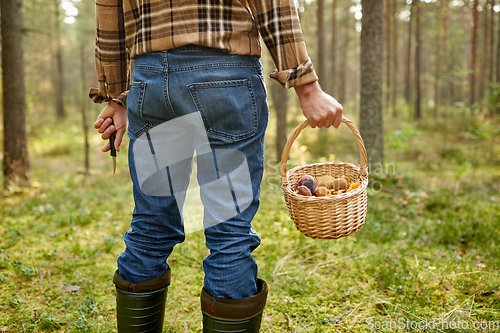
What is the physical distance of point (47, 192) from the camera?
566 cm

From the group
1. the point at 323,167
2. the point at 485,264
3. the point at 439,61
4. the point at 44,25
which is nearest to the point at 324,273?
the point at 323,167

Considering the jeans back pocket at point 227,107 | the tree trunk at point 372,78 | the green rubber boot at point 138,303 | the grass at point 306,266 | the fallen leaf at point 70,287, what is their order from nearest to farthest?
the jeans back pocket at point 227,107 < the green rubber boot at point 138,303 < the grass at point 306,266 < the fallen leaf at point 70,287 < the tree trunk at point 372,78

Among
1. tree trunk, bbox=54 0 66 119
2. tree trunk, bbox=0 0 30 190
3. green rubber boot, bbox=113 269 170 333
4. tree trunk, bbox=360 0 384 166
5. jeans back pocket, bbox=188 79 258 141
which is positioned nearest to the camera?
jeans back pocket, bbox=188 79 258 141

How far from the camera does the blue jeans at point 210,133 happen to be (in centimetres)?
119

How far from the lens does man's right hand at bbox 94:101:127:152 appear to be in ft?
5.42

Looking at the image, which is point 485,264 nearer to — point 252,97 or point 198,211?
point 252,97

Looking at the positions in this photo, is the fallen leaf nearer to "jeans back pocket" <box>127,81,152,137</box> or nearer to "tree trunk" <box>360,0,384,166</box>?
"jeans back pocket" <box>127,81,152,137</box>

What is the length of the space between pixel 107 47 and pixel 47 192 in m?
5.03

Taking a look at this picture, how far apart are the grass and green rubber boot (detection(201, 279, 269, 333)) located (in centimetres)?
80

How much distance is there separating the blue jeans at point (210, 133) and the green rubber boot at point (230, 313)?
3 cm

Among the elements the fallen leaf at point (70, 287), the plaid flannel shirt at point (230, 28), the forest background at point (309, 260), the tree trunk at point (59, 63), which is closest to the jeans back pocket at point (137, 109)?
the plaid flannel shirt at point (230, 28)

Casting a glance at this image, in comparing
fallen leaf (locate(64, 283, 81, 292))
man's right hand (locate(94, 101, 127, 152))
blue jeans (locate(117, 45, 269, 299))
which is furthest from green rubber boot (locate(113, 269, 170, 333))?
fallen leaf (locate(64, 283, 81, 292))

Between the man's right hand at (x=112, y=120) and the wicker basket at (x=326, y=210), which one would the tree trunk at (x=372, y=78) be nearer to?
the wicker basket at (x=326, y=210)

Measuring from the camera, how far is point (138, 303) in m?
1.48
